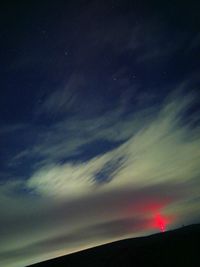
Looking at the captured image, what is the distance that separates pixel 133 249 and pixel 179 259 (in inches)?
185

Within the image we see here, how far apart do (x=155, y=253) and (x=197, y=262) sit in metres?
3.76

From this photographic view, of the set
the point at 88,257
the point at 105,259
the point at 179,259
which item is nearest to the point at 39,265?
the point at 88,257

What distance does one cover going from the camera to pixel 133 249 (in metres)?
27.6

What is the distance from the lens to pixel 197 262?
23.6 metres

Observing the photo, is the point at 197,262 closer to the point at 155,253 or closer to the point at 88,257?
the point at 155,253

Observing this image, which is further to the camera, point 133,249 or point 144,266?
point 133,249

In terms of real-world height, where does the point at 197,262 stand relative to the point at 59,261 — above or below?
below

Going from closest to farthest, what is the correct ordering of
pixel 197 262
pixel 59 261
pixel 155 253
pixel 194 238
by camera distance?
pixel 197 262
pixel 155 253
pixel 194 238
pixel 59 261

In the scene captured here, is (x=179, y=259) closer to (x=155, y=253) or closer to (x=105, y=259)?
(x=155, y=253)

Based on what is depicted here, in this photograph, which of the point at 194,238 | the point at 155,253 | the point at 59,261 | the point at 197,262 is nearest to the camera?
the point at 197,262

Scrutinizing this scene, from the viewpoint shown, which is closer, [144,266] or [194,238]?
[144,266]

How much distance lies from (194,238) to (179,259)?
459cm

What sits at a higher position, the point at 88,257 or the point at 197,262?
the point at 88,257

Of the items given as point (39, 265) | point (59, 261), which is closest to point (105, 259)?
point (59, 261)
